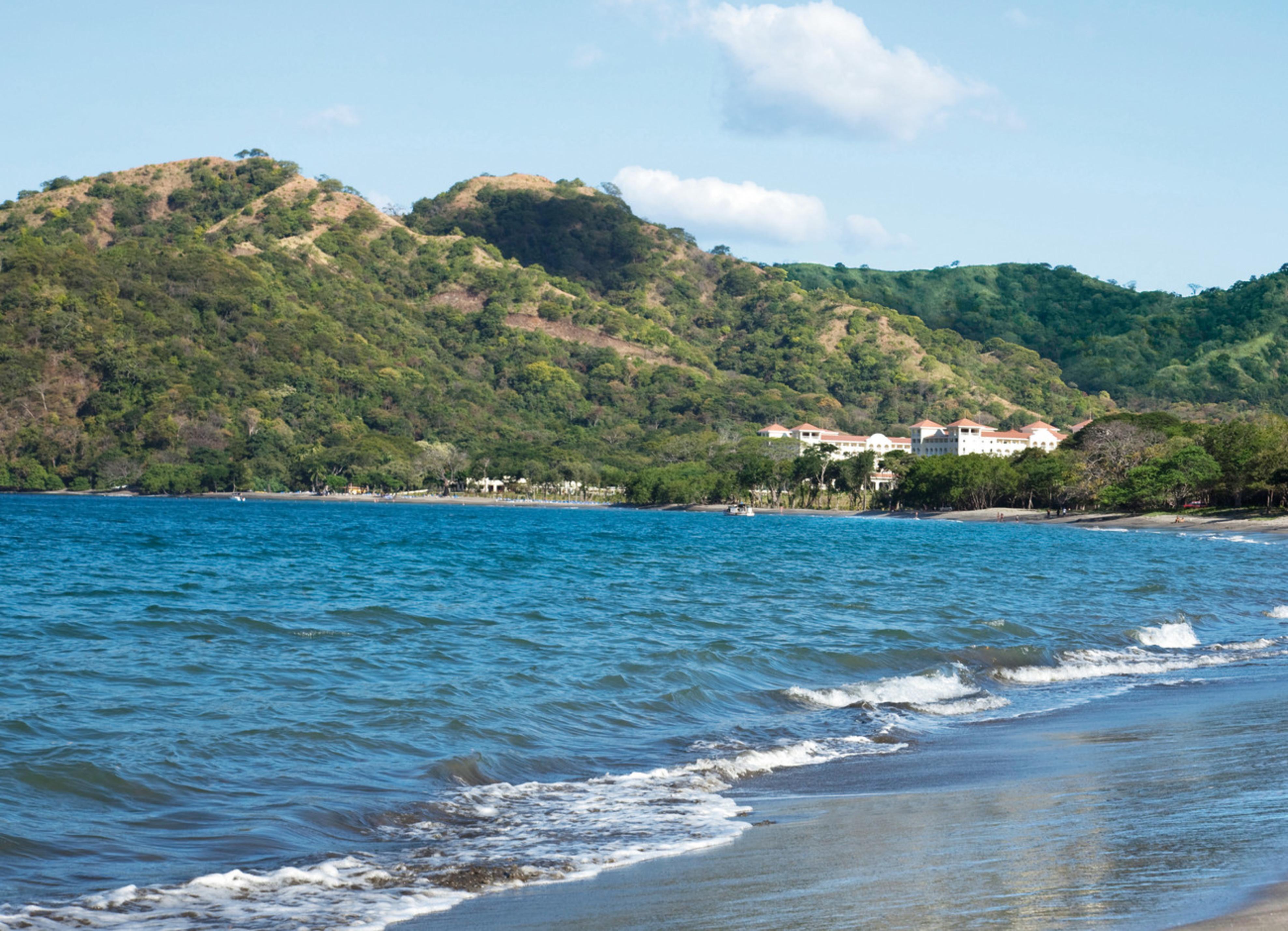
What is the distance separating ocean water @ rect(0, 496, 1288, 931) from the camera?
24.0ft

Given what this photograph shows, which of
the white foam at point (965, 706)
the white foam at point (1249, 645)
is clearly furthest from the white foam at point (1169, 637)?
the white foam at point (965, 706)

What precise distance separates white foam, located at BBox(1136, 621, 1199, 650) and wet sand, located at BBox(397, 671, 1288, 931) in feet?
31.8

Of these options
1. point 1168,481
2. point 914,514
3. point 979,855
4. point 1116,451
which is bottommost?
point 914,514

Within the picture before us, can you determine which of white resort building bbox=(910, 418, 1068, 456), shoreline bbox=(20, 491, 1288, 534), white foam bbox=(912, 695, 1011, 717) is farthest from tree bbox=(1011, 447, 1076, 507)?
white foam bbox=(912, 695, 1011, 717)

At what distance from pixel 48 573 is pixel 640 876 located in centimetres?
2777

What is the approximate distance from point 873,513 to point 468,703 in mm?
109197

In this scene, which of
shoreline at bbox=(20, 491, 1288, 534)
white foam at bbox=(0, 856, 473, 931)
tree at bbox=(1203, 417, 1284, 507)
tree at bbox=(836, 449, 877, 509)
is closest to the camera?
white foam at bbox=(0, 856, 473, 931)

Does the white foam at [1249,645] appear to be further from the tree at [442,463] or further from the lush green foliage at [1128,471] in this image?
the tree at [442,463]

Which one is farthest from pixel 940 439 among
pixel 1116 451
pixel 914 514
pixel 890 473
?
pixel 1116 451

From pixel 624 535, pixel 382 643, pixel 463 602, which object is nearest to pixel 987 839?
pixel 382 643

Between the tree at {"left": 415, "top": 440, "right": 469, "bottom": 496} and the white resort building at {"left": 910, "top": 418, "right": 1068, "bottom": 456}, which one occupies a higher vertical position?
the white resort building at {"left": 910, "top": 418, "right": 1068, "bottom": 456}

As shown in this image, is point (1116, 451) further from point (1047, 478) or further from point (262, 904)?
point (262, 904)

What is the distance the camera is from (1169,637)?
2023 cm

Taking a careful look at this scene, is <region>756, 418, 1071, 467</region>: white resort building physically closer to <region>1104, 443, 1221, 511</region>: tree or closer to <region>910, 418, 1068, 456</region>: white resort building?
<region>910, 418, 1068, 456</region>: white resort building
